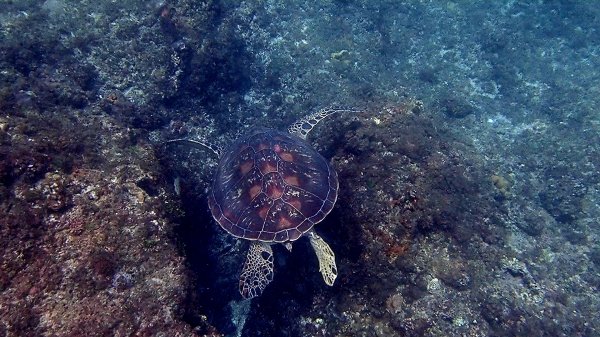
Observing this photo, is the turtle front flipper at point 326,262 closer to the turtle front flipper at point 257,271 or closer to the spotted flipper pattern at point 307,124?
the turtle front flipper at point 257,271

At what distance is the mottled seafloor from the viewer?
327 centimetres

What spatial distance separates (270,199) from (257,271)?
41.3 inches

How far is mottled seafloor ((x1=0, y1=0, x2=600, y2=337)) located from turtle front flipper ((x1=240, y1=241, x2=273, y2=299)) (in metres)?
0.50

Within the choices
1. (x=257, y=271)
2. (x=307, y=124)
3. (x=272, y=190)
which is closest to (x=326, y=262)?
(x=257, y=271)

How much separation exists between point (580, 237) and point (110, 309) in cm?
812

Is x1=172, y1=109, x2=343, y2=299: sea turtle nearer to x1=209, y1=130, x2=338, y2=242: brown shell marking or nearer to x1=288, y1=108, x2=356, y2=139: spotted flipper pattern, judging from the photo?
x1=209, y1=130, x2=338, y2=242: brown shell marking

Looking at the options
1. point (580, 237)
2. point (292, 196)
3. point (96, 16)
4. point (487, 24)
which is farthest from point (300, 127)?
point (487, 24)

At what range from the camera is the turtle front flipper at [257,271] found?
14.7 ft

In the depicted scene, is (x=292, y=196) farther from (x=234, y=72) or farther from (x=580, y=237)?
(x=580, y=237)

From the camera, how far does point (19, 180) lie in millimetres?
3268

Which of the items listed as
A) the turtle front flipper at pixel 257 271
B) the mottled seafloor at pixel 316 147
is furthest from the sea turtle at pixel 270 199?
the mottled seafloor at pixel 316 147

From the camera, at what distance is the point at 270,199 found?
4590 millimetres

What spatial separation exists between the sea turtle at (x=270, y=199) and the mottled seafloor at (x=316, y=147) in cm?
39

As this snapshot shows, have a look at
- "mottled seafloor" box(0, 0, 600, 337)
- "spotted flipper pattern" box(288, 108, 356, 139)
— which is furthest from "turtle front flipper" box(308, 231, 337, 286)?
"spotted flipper pattern" box(288, 108, 356, 139)
